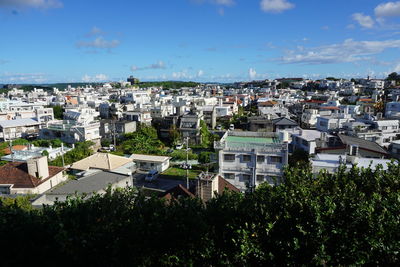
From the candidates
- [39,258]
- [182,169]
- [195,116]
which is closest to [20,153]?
[182,169]

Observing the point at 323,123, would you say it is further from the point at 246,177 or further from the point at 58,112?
the point at 58,112

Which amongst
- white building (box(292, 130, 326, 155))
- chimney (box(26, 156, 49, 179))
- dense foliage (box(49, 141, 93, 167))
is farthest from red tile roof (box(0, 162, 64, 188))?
white building (box(292, 130, 326, 155))

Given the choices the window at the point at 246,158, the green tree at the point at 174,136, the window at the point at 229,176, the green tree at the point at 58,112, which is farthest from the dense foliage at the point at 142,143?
the green tree at the point at 58,112

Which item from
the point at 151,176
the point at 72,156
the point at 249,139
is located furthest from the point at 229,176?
the point at 72,156

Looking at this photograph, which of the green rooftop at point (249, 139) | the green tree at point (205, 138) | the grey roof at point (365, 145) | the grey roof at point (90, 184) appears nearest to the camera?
the grey roof at point (90, 184)

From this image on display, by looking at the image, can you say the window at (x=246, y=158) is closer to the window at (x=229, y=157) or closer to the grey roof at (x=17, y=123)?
the window at (x=229, y=157)
